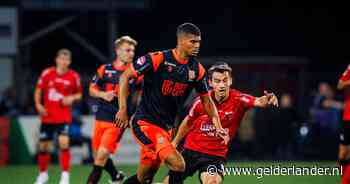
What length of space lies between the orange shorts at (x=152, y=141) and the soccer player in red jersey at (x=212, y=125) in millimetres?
350

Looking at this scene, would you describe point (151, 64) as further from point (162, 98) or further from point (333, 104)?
point (333, 104)

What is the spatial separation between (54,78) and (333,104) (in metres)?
6.06

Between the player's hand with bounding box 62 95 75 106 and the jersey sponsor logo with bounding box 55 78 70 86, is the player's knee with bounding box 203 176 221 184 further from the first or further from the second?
the jersey sponsor logo with bounding box 55 78 70 86

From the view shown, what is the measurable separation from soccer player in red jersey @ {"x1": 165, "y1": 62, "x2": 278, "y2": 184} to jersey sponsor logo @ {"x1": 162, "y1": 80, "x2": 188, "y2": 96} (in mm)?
475

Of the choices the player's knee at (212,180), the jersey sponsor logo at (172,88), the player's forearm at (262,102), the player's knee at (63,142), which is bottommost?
the player's knee at (63,142)

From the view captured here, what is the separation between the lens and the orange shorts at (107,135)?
12047mm

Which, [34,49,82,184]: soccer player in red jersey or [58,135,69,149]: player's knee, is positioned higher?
[34,49,82,184]: soccer player in red jersey

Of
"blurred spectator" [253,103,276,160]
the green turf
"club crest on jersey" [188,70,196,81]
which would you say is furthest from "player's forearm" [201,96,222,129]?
"blurred spectator" [253,103,276,160]

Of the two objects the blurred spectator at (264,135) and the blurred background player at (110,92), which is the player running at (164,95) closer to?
the blurred background player at (110,92)

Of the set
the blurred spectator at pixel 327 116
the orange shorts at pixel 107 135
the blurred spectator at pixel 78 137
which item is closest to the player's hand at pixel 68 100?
the orange shorts at pixel 107 135

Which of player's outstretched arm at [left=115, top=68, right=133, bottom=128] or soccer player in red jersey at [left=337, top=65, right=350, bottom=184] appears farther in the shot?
soccer player in red jersey at [left=337, top=65, right=350, bottom=184]

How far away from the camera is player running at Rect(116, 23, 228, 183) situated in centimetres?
941

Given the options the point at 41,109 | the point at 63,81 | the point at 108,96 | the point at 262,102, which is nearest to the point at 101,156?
the point at 108,96

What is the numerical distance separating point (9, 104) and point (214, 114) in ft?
32.1
